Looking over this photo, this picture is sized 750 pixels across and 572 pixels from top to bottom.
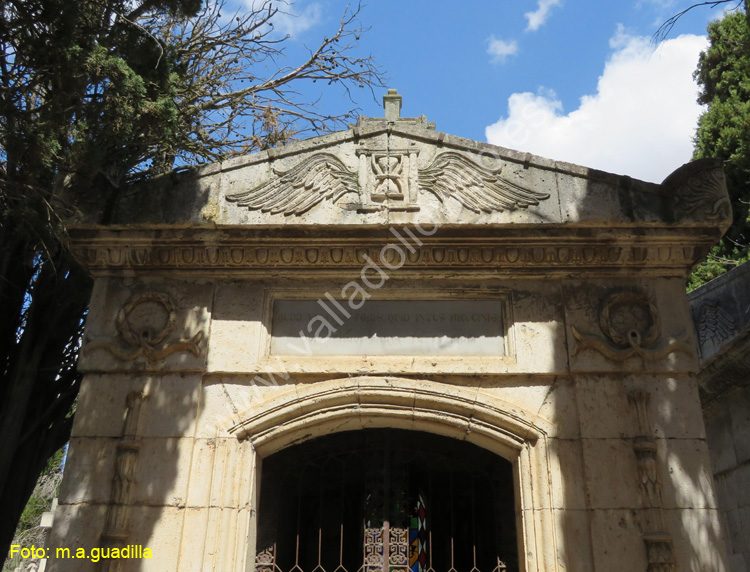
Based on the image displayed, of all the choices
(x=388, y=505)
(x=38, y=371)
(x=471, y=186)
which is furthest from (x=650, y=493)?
(x=38, y=371)

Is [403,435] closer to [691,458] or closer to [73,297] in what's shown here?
[691,458]

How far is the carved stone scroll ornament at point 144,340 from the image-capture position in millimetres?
5414

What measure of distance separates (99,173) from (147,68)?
965 millimetres

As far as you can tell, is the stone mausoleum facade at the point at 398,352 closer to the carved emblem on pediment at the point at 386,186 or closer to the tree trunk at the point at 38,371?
the carved emblem on pediment at the point at 386,186

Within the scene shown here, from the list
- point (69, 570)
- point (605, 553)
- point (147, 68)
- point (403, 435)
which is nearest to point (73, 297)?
point (147, 68)

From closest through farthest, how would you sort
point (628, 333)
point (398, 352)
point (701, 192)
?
point (628, 333) → point (398, 352) → point (701, 192)

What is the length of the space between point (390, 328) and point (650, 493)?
2.27 m

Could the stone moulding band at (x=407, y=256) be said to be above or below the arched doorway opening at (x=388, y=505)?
above

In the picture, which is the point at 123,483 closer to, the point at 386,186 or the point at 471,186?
the point at 386,186

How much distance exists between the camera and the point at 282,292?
5.67 m

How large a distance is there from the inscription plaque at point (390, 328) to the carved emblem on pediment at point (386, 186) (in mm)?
817

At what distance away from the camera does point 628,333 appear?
211 inches

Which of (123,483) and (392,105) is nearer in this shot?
(123,483)

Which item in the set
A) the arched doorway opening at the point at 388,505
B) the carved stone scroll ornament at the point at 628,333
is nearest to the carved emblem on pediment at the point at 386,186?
the carved stone scroll ornament at the point at 628,333
